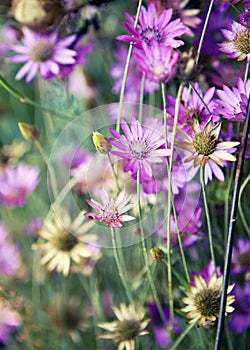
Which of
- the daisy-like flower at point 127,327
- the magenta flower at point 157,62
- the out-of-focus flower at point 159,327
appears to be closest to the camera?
the magenta flower at point 157,62

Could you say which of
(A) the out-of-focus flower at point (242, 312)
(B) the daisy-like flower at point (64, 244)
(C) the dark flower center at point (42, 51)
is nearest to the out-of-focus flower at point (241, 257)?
(A) the out-of-focus flower at point (242, 312)

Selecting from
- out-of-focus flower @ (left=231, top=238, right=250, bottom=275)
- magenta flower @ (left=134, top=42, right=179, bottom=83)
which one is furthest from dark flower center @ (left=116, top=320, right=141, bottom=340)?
magenta flower @ (left=134, top=42, right=179, bottom=83)

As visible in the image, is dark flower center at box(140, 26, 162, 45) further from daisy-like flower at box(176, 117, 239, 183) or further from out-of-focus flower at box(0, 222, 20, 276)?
out-of-focus flower at box(0, 222, 20, 276)

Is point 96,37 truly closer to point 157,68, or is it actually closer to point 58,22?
Result: point 58,22

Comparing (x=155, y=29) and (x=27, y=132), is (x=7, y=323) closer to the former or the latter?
(x=27, y=132)

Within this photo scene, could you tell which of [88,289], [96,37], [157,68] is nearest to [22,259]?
[88,289]

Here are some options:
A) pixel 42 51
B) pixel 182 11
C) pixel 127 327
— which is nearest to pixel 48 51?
pixel 42 51

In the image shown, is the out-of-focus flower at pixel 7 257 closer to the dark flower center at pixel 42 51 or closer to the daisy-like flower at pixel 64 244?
the daisy-like flower at pixel 64 244
